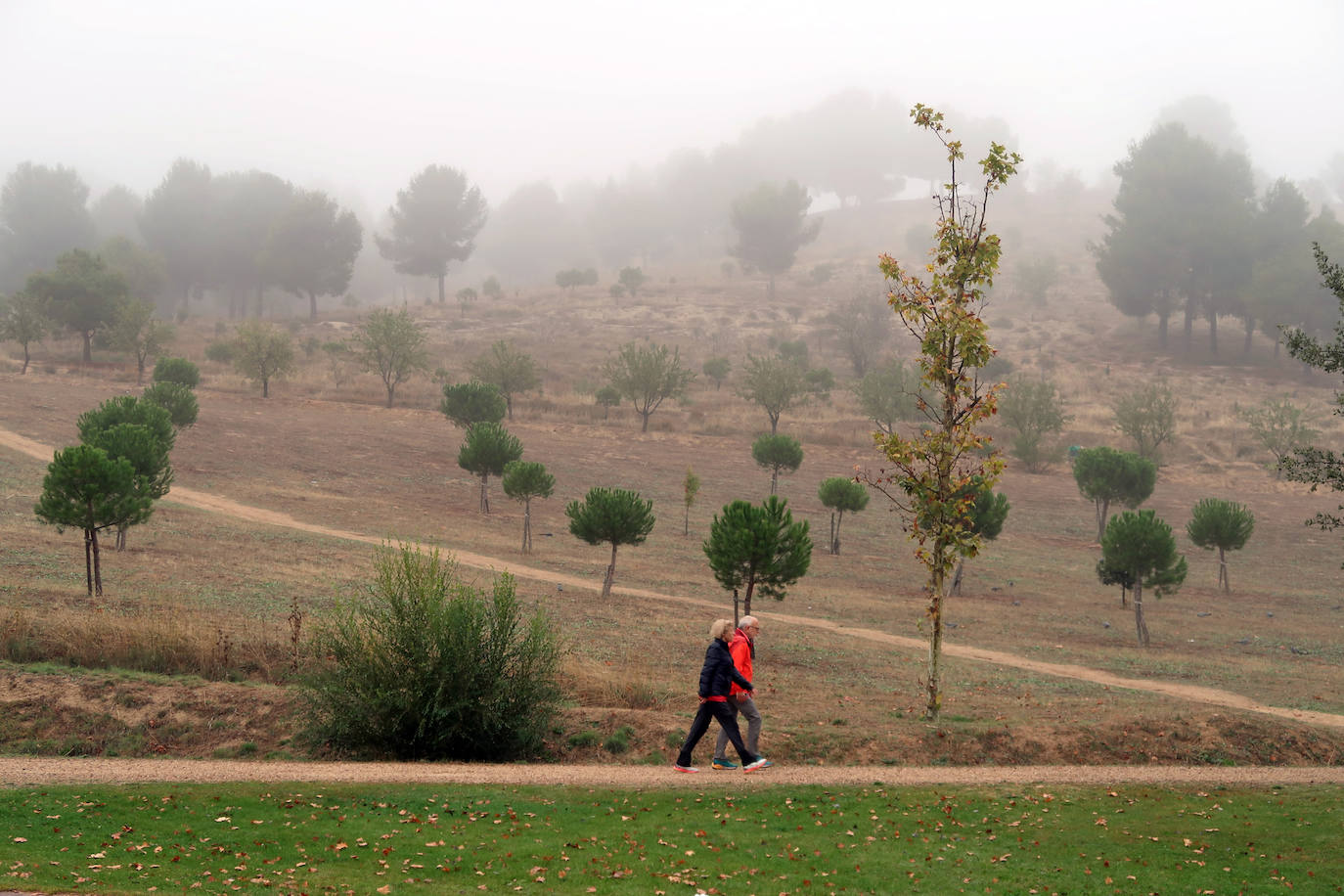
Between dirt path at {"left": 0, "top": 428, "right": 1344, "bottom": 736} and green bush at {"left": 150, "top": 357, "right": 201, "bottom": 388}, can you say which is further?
green bush at {"left": 150, "top": 357, "right": 201, "bottom": 388}

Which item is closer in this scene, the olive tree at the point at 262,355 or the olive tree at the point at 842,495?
the olive tree at the point at 842,495

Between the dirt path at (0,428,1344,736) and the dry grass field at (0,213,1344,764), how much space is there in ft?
0.98

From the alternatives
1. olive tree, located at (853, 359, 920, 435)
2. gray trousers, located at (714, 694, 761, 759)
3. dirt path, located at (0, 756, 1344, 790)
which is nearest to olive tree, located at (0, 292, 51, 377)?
olive tree, located at (853, 359, 920, 435)

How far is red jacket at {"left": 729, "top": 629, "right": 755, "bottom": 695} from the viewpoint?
13.0 m

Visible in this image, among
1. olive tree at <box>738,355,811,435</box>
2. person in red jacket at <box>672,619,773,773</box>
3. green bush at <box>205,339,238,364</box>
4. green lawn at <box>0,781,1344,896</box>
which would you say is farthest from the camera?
green bush at <box>205,339,238,364</box>

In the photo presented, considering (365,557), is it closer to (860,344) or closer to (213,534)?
(213,534)

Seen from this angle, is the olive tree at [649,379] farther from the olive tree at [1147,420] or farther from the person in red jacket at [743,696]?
the person in red jacket at [743,696]

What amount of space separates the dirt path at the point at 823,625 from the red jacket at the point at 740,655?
11.5 metres

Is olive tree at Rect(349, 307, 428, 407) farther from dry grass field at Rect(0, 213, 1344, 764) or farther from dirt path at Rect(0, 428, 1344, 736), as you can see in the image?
dirt path at Rect(0, 428, 1344, 736)

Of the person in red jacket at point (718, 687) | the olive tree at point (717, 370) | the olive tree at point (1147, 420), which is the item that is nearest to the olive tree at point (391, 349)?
the olive tree at point (717, 370)

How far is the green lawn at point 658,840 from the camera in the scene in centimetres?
862

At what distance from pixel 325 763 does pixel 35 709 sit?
5.61 metres

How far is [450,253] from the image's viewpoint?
4267 inches

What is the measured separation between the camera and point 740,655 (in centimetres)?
1312
